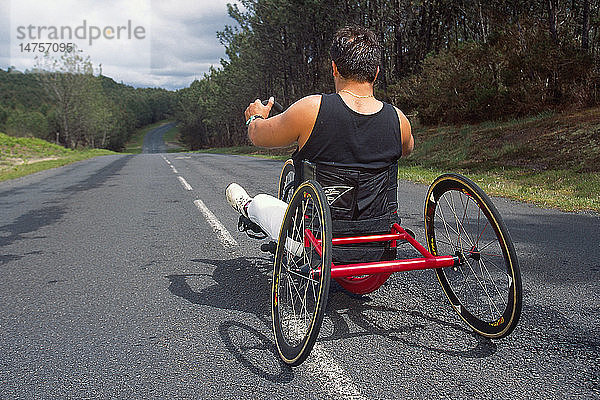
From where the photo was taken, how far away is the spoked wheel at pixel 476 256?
256 centimetres

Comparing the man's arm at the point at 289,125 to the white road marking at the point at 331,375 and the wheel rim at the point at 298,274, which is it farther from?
the white road marking at the point at 331,375

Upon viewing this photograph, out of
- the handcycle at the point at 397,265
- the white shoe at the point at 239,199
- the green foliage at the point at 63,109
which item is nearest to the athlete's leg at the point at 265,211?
the white shoe at the point at 239,199

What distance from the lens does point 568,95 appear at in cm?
1502

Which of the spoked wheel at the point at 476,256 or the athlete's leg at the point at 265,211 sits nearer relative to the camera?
the spoked wheel at the point at 476,256

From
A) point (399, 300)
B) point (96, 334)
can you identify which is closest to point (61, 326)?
point (96, 334)

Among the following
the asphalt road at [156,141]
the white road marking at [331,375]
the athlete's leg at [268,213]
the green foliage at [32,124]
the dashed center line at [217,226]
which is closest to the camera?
the white road marking at [331,375]

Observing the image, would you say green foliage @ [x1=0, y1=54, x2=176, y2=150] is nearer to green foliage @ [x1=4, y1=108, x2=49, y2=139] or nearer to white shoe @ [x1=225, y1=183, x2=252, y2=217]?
green foliage @ [x1=4, y1=108, x2=49, y2=139]

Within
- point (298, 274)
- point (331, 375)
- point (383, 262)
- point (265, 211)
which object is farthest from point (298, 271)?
point (265, 211)

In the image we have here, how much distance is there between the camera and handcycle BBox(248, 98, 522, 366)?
246 cm

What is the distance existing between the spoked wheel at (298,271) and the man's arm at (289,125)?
43 cm

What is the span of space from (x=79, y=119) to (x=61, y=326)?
252ft

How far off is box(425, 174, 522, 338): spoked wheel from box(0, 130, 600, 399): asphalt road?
0.17 metres

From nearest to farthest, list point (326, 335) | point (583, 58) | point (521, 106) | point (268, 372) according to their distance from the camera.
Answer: point (268, 372) → point (326, 335) → point (583, 58) → point (521, 106)

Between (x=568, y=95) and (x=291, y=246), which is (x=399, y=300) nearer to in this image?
(x=291, y=246)
